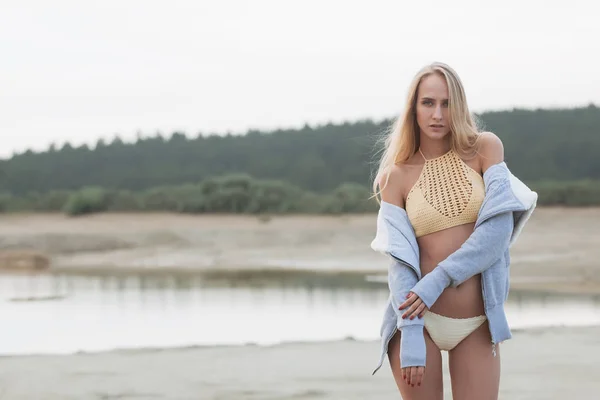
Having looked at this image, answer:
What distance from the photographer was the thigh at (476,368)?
Answer: 2736 millimetres

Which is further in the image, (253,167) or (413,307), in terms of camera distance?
(253,167)

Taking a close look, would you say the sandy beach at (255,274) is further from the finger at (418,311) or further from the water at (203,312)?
the finger at (418,311)

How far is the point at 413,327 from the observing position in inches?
108

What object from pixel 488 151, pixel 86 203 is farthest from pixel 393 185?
pixel 86 203

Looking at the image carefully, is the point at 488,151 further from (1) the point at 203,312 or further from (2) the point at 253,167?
(2) the point at 253,167

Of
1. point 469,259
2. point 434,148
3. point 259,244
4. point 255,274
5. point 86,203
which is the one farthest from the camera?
point 86,203

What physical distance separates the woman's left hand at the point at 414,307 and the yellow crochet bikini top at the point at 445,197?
227mm

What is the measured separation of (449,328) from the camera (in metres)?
2.79

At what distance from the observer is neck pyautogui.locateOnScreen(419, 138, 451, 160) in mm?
2943

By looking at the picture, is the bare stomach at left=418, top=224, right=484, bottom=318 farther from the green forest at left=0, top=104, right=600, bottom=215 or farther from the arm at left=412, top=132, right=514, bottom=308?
the green forest at left=0, top=104, right=600, bottom=215

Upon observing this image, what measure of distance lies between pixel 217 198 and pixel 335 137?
23154 mm

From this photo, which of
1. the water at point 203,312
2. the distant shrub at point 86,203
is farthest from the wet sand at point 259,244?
the water at point 203,312

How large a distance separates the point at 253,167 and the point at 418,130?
1966 inches

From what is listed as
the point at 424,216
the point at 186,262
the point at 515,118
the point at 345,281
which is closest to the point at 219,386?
the point at 424,216
